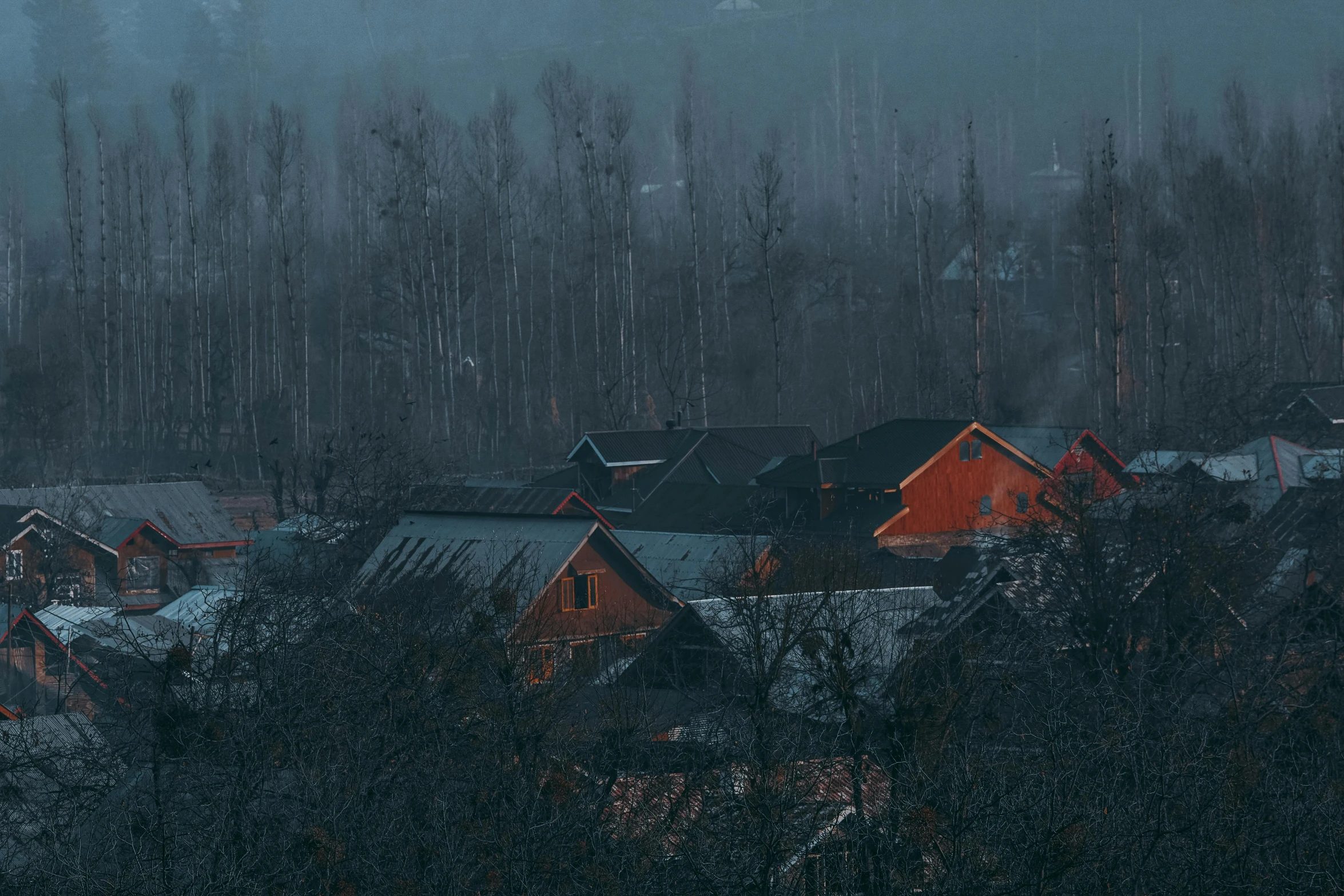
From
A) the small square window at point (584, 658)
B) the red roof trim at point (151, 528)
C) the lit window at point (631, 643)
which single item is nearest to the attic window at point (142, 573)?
the red roof trim at point (151, 528)

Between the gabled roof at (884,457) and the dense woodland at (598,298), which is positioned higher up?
the dense woodland at (598,298)

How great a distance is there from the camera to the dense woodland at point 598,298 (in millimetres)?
56156

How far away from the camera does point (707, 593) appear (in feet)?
83.1

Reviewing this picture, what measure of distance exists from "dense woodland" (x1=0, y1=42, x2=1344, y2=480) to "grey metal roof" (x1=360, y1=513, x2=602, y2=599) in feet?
71.6

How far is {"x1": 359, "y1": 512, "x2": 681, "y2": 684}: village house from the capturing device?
2547cm

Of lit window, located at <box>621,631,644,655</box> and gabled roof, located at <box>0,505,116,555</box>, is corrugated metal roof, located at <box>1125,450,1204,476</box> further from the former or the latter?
gabled roof, located at <box>0,505,116,555</box>

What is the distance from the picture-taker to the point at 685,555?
32750 millimetres

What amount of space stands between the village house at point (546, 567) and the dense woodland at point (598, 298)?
860 inches

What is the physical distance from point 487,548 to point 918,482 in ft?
42.0

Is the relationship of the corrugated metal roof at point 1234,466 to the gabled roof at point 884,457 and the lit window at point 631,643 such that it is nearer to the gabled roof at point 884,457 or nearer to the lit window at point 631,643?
the gabled roof at point 884,457

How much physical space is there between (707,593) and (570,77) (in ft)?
130

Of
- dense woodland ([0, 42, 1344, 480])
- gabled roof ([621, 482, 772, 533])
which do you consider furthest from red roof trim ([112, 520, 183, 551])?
gabled roof ([621, 482, 772, 533])

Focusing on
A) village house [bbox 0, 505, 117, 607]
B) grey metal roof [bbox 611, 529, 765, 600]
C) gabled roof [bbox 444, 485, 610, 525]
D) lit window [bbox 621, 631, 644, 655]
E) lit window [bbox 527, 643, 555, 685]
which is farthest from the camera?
village house [bbox 0, 505, 117, 607]

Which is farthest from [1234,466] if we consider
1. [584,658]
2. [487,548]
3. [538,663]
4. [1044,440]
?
[538,663]
